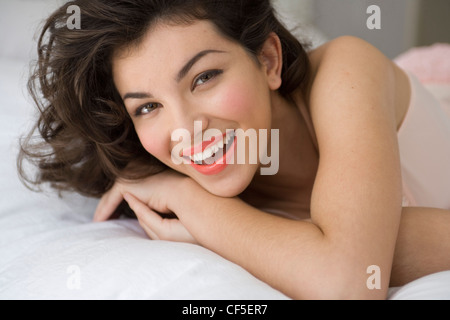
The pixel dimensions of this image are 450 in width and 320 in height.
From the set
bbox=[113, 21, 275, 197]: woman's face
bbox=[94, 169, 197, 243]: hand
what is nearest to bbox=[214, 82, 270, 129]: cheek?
bbox=[113, 21, 275, 197]: woman's face

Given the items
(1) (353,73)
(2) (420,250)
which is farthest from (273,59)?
(2) (420,250)

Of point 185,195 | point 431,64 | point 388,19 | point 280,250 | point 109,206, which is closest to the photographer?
point 280,250

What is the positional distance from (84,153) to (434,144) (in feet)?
3.19

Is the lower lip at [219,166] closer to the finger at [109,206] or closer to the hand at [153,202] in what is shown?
the hand at [153,202]

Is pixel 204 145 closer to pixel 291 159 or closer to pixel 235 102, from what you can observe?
pixel 235 102

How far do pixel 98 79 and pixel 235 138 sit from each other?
0.36m

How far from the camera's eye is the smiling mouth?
3.31ft

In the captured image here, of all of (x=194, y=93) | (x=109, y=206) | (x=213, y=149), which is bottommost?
(x=109, y=206)

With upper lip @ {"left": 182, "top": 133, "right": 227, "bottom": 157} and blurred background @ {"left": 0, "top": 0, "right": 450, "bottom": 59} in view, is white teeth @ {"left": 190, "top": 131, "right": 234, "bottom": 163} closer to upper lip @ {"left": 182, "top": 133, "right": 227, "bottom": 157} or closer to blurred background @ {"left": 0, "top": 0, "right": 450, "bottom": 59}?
upper lip @ {"left": 182, "top": 133, "right": 227, "bottom": 157}

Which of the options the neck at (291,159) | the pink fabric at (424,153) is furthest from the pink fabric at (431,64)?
the neck at (291,159)

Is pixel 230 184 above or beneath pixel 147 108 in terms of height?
beneath

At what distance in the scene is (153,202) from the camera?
1.19 m

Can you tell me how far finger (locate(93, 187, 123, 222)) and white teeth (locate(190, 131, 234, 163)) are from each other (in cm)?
32

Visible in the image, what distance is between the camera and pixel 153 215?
1.13m
